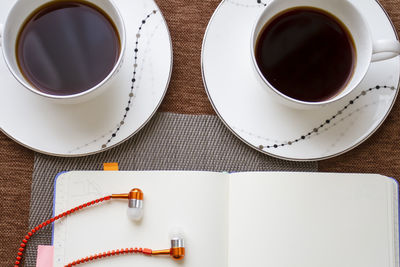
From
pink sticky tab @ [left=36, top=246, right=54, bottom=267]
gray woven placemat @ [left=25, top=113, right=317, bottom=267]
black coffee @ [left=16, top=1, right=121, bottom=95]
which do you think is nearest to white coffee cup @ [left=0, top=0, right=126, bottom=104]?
black coffee @ [left=16, top=1, right=121, bottom=95]

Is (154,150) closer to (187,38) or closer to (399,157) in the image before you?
(187,38)

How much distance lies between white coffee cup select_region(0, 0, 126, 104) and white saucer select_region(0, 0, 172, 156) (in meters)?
0.04

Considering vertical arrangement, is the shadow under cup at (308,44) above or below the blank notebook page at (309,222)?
above

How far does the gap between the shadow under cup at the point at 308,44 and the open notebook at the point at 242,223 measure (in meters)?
0.13

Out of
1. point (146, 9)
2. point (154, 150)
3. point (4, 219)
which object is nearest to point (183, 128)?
point (154, 150)

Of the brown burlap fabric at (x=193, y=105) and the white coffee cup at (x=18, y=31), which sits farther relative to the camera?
the brown burlap fabric at (x=193, y=105)

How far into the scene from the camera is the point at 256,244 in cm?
61

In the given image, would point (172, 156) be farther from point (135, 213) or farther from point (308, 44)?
point (308, 44)

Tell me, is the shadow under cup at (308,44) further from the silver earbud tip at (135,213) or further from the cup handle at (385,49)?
the silver earbud tip at (135,213)

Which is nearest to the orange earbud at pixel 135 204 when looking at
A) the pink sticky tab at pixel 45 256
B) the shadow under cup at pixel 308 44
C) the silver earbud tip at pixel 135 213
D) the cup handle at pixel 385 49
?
the silver earbud tip at pixel 135 213

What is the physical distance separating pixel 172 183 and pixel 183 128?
91mm

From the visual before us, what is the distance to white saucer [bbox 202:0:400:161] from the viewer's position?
0.61 m

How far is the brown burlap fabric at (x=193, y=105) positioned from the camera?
0.65 meters

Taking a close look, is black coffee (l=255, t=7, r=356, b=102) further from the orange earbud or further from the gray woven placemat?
the orange earbud
